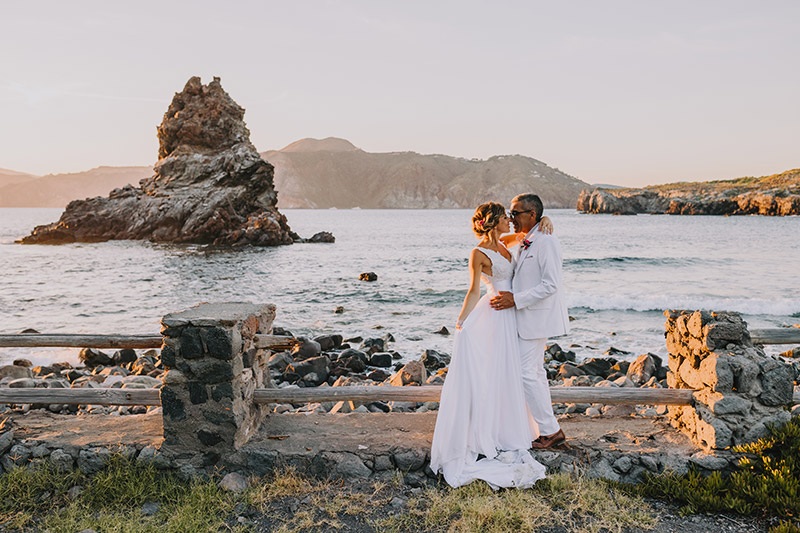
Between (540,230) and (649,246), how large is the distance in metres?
49.4

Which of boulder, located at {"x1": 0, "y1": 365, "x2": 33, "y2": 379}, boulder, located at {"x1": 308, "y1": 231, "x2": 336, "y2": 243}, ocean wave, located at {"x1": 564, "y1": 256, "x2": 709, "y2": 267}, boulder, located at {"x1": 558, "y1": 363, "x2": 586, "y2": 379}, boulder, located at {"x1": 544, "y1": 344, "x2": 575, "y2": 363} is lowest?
boulder, located at {"x1": 544, "y1": 344, "x2": 575, "y2": 363}

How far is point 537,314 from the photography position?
194 inches

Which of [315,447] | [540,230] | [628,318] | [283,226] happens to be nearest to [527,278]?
[540,230]

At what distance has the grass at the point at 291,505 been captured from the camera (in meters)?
4.18

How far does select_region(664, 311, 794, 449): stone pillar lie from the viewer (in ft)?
16.0

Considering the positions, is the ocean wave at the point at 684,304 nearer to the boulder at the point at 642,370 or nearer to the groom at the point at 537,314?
the boulder at the point at 642,370

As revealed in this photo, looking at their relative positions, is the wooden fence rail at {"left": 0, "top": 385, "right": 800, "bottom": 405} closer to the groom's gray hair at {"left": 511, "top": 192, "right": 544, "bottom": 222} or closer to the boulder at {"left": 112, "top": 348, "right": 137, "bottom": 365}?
the groom's gray hair at {"left": 511, "top": 192, "right": 544, "bottom": 222}

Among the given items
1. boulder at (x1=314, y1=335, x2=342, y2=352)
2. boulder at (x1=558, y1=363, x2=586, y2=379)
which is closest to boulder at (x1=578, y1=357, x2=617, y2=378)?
boulder at (x1=558, y1=363, x2=586, y2=379)

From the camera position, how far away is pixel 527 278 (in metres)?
4.98

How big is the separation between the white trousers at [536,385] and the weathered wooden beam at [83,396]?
395 cm

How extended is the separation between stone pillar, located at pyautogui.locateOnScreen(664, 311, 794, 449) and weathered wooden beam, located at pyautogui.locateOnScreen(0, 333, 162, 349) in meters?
5.91

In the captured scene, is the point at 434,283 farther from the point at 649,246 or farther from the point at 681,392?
the point at 649,246

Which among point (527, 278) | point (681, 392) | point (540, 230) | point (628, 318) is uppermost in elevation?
point (540, 230)

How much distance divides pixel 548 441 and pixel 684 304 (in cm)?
1780
